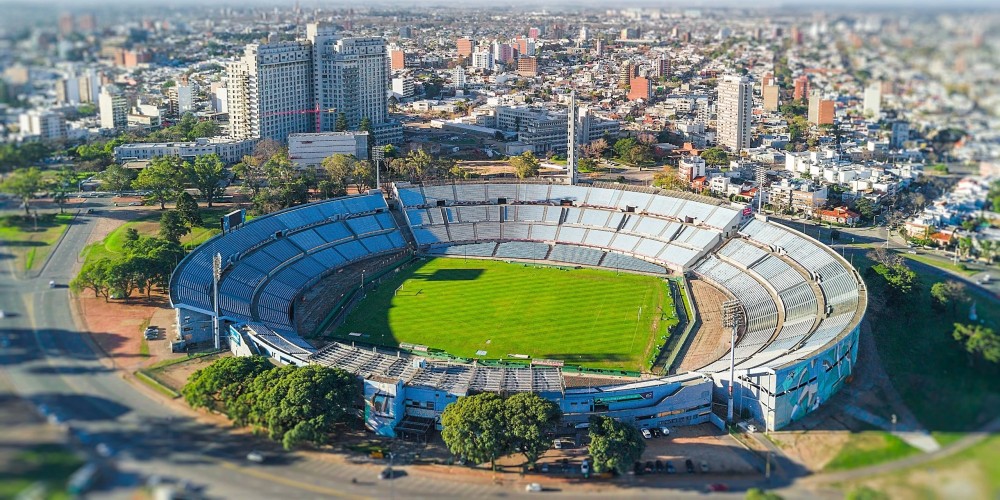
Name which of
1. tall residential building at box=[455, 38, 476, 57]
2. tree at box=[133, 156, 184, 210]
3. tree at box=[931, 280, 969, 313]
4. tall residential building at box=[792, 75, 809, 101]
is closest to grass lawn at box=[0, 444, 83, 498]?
tree at box=[931, 280, 969, 313]

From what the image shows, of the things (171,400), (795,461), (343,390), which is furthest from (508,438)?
(171,400)

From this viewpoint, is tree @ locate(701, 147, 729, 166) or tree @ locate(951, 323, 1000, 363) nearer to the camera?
tree @ locate(951, 323, 1000, 363)

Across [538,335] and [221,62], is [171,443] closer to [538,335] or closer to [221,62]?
[538,335]

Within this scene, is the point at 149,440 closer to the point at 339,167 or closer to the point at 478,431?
the point at 478,431

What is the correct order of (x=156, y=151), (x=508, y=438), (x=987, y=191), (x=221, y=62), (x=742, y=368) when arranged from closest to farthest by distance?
(x=508, y=438)
(x=742, y=368)
(x=987, y=191)
(x=156, y=151)
(x=221, y=62)

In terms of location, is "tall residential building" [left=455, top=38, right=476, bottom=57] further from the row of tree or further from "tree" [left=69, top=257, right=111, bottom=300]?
the row of tree

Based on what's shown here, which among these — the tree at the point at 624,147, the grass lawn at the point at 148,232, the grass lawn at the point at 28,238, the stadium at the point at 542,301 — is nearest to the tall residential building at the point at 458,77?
the tree at the point at 624,147

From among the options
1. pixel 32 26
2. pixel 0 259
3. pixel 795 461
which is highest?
pixel 32 26
